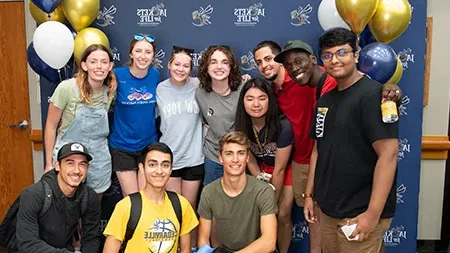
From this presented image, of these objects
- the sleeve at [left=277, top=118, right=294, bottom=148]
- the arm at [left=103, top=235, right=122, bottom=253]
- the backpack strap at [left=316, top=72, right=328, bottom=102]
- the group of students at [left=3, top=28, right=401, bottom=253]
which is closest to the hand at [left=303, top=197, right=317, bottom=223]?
the group of students at [left=3, top=28, right=401, bottom=253]

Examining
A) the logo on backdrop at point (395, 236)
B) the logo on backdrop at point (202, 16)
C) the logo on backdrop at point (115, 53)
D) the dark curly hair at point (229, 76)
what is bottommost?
the logo on backdrop at point (395, 236)

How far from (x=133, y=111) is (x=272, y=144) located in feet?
2.97

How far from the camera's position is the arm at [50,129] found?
109 inches

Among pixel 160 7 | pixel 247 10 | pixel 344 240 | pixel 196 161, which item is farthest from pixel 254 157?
pixel 160 7

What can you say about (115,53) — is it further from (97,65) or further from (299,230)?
(299,230)

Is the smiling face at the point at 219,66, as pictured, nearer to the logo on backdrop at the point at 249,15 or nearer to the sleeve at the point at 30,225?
the logo on backdrop at the point at 249,15

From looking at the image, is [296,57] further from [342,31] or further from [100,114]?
[100,114]

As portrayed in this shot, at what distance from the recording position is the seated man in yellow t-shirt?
7.70 feet

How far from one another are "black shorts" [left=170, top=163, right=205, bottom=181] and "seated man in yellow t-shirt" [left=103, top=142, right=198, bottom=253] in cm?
52

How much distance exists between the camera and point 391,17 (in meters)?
2.69

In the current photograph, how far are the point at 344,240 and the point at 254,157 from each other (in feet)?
2.89

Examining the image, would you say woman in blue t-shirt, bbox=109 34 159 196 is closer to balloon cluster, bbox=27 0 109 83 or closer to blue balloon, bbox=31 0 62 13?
balloon cluster, bbox=27 0 109 83

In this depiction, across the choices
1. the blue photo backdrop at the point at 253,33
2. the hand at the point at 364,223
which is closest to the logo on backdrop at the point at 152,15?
the blue photo backdrop at the point at 253,33

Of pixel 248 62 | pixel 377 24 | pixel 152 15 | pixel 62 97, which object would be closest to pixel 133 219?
pixel 62 97
